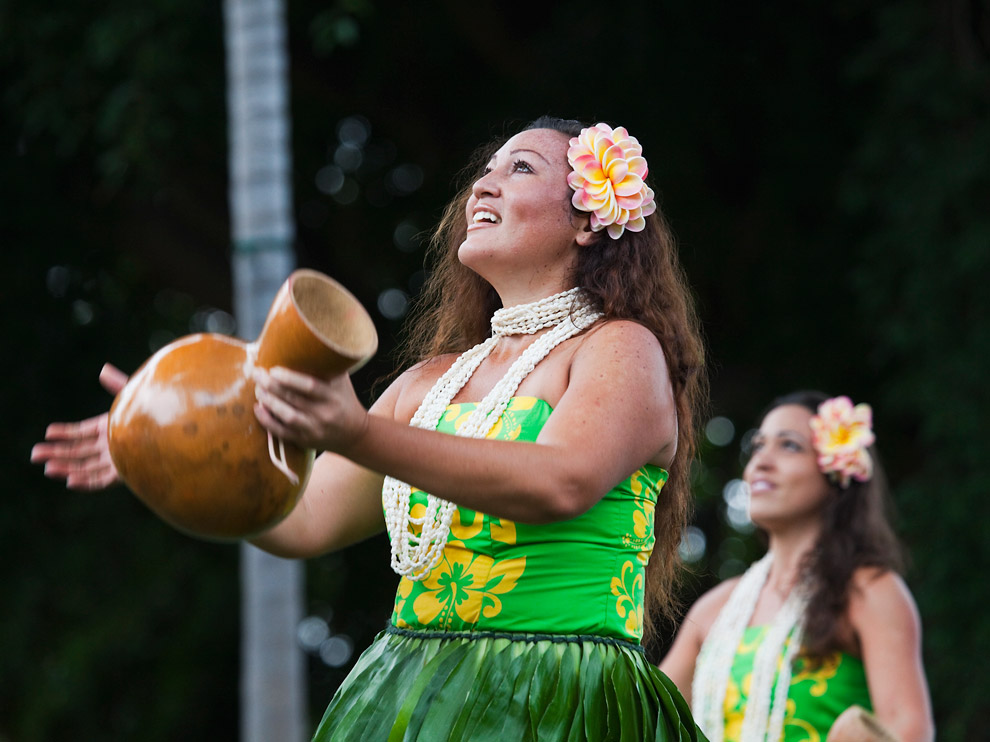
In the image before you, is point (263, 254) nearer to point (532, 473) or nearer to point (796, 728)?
point (796, 728)

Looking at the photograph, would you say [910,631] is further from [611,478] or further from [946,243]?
[946,243]

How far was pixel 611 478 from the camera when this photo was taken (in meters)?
1.83

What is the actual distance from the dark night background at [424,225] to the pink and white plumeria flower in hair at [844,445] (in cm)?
164

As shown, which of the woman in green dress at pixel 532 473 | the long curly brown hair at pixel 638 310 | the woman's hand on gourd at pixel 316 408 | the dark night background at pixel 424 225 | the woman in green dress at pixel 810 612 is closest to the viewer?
the woman's hand on gourd at pixel 316 408

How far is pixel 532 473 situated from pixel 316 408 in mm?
308

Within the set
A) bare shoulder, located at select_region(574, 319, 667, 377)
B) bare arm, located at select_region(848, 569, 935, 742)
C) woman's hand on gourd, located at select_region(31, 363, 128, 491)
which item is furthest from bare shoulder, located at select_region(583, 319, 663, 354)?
bare arm, located at select_region(848, 569, 935, 742)

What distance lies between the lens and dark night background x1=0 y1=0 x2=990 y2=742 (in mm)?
5836

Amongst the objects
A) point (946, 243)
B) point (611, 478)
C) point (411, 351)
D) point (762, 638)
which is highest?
point (946, 243)

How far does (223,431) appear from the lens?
163 centimetres

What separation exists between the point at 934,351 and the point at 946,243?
0.47 m

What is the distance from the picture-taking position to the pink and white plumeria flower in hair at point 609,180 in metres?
2.23

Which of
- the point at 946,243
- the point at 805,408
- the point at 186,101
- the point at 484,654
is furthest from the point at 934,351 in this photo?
the point at 484,654

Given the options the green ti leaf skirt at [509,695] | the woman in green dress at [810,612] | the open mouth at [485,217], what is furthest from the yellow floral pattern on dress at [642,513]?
the woman in green dress at [810,612]

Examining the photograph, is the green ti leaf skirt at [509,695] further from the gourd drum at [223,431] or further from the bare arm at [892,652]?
the bare arm at [892,652]
